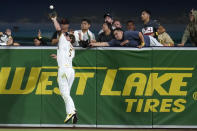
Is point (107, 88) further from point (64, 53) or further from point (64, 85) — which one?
point (64, 53)

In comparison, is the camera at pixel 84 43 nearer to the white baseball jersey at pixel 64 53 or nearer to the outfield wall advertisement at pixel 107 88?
the outfield wall advertisement at pixel 107 88

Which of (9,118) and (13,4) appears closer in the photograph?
(9,118)

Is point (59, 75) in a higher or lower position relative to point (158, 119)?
higher

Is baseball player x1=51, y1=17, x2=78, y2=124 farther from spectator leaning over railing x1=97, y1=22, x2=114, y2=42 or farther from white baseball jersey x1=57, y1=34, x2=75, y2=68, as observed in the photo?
spectator leaning over railing x1=97, y1=22, x2=114, y2=42

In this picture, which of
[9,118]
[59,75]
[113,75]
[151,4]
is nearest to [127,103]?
[113,75]

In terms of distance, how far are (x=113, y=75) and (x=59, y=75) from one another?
1.35 meters

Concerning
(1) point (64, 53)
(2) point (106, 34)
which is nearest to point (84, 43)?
(1) point (64, 53)

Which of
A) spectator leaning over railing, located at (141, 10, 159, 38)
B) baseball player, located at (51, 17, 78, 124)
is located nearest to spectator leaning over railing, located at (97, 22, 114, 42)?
spectator leaning over railing, located at (141, 10, 159, 38)

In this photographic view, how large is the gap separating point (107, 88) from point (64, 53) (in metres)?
1.43

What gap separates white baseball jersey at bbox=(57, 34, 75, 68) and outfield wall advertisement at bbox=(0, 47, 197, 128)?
1.71 feet

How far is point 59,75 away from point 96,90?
1080 mm

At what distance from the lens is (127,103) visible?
1276cm

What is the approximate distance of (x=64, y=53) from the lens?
39.8 ft

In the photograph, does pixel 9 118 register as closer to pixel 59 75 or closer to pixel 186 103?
pixel 59 75
